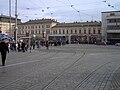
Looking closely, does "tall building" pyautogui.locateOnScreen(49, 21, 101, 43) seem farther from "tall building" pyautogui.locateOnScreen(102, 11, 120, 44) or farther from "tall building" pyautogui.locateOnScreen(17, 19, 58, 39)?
"tall building" pyautogui.locateOnScreen(102, 11, 120, 44)

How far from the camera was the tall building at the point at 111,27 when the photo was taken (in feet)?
340

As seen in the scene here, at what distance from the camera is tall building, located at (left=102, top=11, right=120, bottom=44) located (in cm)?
10369

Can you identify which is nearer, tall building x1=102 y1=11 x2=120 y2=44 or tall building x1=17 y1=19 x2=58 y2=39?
tall building x1=102 y1=11 x2=120 y2=44

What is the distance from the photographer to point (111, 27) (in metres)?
106

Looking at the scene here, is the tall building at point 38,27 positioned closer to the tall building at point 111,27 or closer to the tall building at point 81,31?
the tall building at point 81,31

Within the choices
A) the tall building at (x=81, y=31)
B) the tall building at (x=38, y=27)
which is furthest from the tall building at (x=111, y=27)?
the tall building at (x=38, y=27)

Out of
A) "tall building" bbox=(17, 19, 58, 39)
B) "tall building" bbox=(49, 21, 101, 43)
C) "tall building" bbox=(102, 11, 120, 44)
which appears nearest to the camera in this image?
"tall building" bbox=(102, 11, 120, 44)

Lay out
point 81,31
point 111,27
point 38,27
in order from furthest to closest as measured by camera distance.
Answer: point 38,27
point 81,31
point 111,27

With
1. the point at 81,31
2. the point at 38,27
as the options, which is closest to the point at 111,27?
the point at 81,31

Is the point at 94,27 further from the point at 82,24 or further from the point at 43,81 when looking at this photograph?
the point at 43,81

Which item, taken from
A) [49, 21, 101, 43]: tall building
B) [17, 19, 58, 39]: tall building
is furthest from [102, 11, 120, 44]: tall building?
[17, 19, 58, 39]: tall building

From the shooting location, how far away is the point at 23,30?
13950 cm

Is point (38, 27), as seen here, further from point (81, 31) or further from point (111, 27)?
point (111, 27)

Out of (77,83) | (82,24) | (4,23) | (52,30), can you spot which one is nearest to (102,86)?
(77,83)
